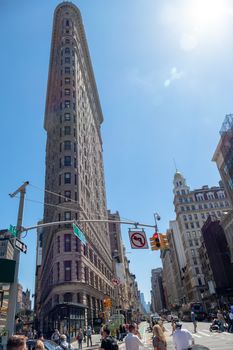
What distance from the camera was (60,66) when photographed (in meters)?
70.2

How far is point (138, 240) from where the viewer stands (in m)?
→ 17.4

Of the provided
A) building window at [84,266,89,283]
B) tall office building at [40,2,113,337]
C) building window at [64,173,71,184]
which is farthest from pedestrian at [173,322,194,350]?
building window at [64,173,71,184]

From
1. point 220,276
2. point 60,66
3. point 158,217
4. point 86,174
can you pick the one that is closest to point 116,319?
point 158,217

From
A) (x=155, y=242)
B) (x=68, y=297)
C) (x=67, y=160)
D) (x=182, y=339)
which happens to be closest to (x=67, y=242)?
(x=68, y=297)

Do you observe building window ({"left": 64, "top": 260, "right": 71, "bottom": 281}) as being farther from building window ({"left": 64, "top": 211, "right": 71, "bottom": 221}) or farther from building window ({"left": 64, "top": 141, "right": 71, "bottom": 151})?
building window ({"left": 64, "top": 141, "right": 71, "bottom": 151})

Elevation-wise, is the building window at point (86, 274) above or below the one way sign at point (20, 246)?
above

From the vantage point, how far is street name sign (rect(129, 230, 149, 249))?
677 inches

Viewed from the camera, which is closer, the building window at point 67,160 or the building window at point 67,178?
the building window at point 67,178

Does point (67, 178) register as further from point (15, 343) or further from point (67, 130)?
point (15, 343)

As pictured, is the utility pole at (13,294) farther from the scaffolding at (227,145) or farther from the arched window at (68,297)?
the scaffolding at (227,145)

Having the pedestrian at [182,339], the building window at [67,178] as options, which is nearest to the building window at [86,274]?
the building window at [67,178]

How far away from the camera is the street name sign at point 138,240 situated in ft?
56.4

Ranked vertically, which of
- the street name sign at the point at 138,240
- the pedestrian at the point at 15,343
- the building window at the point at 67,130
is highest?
the building window at the point at 67,130

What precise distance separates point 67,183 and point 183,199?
67.3m
